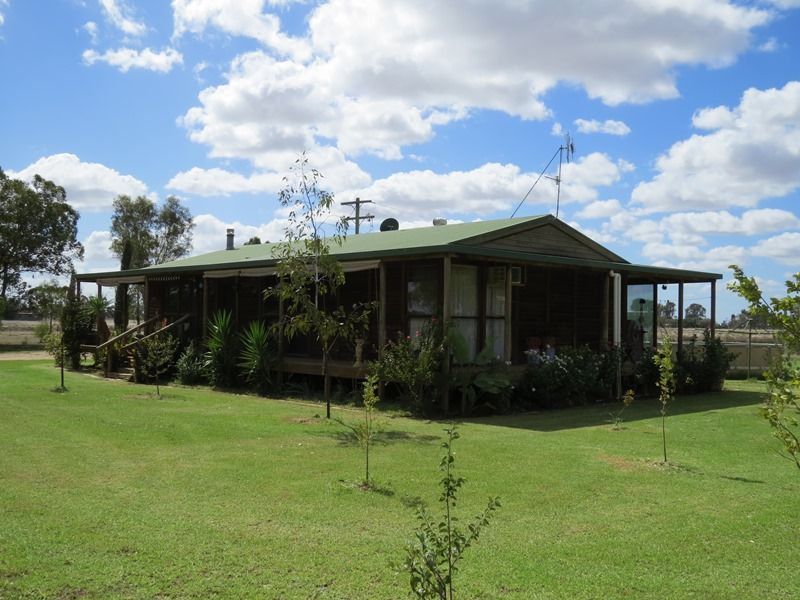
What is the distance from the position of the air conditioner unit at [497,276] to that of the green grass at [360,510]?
419cm

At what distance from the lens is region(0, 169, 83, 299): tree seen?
1515 inches

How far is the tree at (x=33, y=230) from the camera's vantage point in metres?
38.5

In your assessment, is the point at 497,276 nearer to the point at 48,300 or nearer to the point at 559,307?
the point at 559,307

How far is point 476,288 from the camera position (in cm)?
1469

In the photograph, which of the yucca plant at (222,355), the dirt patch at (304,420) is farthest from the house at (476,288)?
the dirt patch at (304,420)

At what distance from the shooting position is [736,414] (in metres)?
13.1

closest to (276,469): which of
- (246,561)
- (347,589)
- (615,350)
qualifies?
(246,561)

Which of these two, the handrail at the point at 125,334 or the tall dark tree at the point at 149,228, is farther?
the tall dark tree at the point at 149,228

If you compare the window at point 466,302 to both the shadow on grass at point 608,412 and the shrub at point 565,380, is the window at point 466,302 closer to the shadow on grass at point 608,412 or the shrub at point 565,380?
the shrub at point 565,380

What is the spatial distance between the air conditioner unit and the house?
20 millimetres

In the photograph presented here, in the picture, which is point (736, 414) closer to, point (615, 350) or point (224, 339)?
point (615, 350)

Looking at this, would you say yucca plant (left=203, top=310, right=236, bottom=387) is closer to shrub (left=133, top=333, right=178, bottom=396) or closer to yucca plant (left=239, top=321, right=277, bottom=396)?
yucca plant (left=239, top=321, right=277, bottom=396)

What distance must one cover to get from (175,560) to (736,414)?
11.0m

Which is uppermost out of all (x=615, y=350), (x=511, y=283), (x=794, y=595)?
(x=511, y=283)
